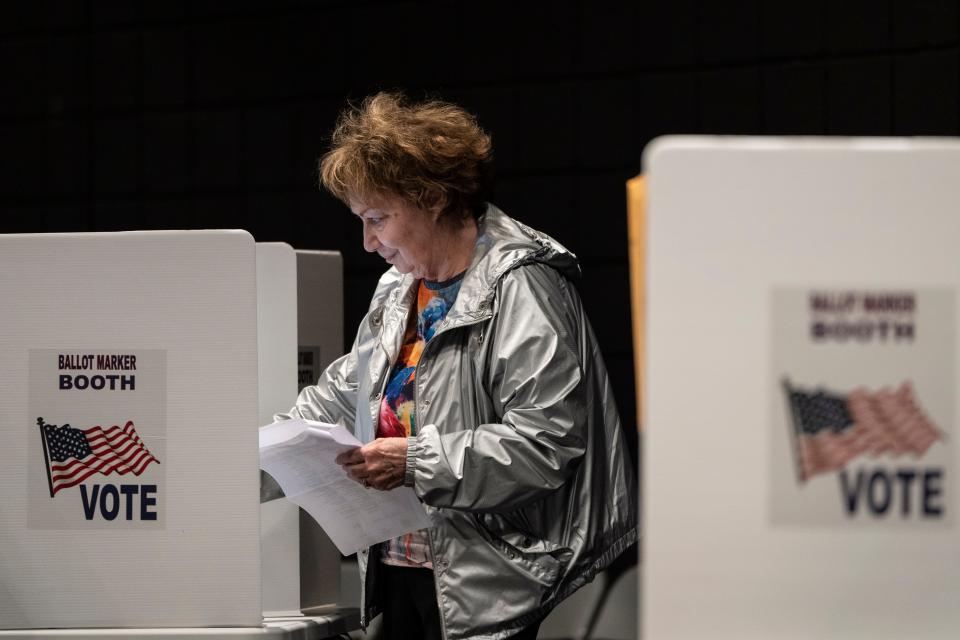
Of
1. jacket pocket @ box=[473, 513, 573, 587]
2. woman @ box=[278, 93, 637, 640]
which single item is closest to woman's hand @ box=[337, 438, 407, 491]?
woman @ box=[278, 93, 637, 640]

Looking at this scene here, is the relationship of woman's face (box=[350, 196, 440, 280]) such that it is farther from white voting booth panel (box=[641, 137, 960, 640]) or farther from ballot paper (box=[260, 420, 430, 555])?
white voting booth panel (box=[641, 137, 960, 640])

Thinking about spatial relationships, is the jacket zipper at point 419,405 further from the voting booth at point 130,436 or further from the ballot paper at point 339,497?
the voting booth at point 130,436

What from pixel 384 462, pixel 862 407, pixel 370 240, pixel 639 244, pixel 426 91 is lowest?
pixel 384 462

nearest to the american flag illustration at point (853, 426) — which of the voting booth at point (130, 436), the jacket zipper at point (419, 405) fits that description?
the jacket zipper at point (419, 405)

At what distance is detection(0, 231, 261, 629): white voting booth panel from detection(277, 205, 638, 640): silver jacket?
279mm

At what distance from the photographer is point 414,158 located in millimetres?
2104

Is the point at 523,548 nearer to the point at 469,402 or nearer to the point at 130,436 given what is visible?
the point at 469,402

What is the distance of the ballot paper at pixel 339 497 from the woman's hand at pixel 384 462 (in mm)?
28

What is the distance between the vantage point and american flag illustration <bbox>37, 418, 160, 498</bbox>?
1.99 metres

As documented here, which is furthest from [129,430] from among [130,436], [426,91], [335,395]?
[426,91]

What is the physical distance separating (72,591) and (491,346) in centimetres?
79

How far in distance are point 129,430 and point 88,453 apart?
8cm

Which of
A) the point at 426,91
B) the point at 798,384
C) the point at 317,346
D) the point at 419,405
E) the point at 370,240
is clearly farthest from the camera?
the point at 426,91

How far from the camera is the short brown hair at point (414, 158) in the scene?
211cm
